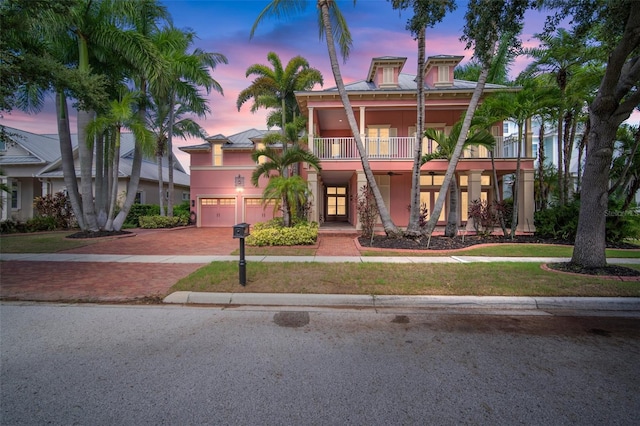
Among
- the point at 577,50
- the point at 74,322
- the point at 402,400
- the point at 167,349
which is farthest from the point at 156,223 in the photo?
the point at 577,50

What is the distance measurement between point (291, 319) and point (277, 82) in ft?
49.9

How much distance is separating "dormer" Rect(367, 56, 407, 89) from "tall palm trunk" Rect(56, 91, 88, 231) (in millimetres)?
15067

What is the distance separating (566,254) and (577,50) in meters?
7.97

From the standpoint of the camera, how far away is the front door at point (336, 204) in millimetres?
22297

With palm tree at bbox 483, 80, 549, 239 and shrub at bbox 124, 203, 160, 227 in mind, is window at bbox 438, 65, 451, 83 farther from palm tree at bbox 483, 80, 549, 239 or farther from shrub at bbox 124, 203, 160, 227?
shrub at bbox 124, 203, 160, 227

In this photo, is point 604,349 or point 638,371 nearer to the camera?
point 638,371

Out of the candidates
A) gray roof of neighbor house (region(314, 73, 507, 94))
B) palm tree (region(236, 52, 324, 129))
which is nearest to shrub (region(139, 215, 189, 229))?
palm tree (region(236, 52, 324, 129))

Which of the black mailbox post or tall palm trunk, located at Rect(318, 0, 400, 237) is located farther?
tall palm trunk, located at Rect(318, 0, 400, 237)

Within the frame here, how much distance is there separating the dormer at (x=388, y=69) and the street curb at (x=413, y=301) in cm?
1358

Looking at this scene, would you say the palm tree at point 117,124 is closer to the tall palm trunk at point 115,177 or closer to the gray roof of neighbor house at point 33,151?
the tall palm trunk at point 115,177

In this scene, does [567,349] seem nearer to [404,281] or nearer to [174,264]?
[404,281]

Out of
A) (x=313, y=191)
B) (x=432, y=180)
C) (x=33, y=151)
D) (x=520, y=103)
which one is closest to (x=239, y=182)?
(x=313, y=191)

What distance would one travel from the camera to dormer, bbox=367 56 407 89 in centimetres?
1586

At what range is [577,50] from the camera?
37.0ft
